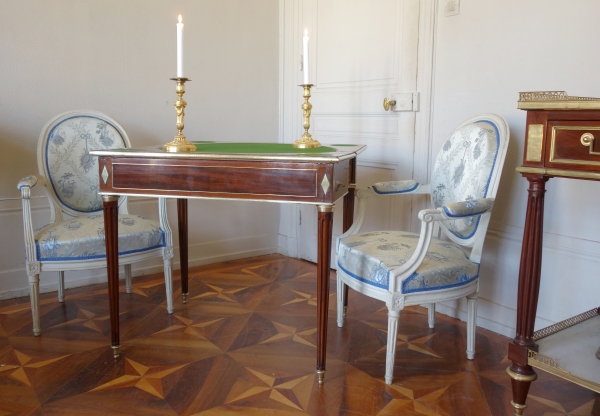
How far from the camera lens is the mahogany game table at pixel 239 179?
179 cm

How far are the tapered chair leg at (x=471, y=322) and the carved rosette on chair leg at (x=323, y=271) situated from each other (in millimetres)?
603

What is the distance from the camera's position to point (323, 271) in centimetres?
186

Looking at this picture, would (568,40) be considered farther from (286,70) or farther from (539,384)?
(286,70)

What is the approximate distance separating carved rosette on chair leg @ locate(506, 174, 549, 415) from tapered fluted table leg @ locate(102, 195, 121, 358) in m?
1.45

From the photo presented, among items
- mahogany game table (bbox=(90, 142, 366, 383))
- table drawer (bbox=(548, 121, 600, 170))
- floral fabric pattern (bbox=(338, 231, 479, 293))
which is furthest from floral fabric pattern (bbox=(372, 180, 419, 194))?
table drawer (bbox=(548, 121, 600, 170))

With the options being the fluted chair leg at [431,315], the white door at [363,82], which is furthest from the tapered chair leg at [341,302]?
the white door at [363,82]

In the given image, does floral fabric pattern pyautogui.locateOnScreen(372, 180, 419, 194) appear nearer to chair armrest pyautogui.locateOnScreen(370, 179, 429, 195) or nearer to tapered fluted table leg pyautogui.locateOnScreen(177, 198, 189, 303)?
chair armrest pyautogui.locateOnScreen(370, 179, 429, 195)

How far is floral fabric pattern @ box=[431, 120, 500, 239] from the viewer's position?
2.04m

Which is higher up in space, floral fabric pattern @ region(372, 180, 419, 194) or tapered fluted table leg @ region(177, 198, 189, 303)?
floral fabric pattern @ region(372, 180, 419, 194)

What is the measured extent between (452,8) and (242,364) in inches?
72.3

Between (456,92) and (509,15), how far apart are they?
39 cm

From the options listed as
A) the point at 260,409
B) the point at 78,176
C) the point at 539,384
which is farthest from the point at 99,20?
the point at 539,384

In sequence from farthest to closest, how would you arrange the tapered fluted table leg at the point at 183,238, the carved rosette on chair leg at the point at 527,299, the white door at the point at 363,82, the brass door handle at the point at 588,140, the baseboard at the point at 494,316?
1. the white door at the point at 363,82
2. the tapered fluted table leg at the point at 183,238
3. the baseboard at the point at 494,316
4. the carved rosette on chair leg at the point at 527,299
5. the brass door handle at the point at 588,140

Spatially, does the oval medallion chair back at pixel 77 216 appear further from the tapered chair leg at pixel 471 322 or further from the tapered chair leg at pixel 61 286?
the tapered chair leg at pixel 471 322
